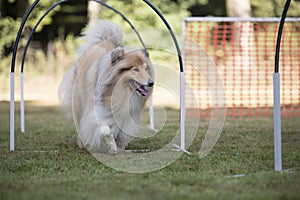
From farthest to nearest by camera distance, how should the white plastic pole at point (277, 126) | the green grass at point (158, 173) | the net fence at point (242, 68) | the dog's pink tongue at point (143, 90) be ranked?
the net fence at point (242, 68) < the dog's pink tongue at point (143, 90) < the white plastic pole at point (277, 126) < the green grass at point (158, 173)

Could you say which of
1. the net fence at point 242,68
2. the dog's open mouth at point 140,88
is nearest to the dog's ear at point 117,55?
the dog's open mouth at point 140,88

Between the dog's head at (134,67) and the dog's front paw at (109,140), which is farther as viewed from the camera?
the dog's front paw at (109,140)

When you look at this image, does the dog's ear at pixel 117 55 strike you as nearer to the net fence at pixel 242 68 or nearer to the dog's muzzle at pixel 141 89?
the dog's muzzle at pixel 141 89

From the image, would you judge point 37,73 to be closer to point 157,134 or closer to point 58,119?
point 58,119

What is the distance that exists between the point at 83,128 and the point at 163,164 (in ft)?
4.14

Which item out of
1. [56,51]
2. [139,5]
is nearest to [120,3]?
[139,5]

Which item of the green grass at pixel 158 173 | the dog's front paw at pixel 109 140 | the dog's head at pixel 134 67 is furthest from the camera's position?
the dog's front paw at pixel 109 140

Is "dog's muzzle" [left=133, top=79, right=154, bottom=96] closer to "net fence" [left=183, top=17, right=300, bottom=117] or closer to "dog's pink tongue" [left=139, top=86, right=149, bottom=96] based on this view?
"dog's pink tongue" [left=139, top=86, right=149, bottom=96]

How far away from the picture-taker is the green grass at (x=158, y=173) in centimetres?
348

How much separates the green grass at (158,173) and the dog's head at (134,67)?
0.84 metres

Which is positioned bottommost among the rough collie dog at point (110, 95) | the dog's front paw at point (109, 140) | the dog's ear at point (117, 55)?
the dog's front paw at point (109, 140)

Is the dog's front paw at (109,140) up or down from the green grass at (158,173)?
up

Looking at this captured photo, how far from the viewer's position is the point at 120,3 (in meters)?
17.4

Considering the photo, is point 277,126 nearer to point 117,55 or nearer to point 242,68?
point 117,55
